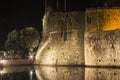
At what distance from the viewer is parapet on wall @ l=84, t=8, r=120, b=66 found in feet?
107

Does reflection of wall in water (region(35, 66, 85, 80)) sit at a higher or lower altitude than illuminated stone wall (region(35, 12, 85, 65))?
lower

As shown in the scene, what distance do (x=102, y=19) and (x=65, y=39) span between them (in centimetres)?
496

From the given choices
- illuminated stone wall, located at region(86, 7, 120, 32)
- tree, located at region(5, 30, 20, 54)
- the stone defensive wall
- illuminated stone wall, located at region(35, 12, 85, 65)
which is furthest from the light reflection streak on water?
tree, located at region(5, 30, 20, 54)

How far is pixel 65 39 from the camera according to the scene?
38.9 metres

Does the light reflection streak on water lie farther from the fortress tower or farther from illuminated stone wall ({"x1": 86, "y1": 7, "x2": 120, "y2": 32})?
illuminated stone wall ({"x1": 86, "y1": 7, "x2": 120, "y2": 32})

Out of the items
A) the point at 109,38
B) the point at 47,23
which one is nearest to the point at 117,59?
the point at 109,38

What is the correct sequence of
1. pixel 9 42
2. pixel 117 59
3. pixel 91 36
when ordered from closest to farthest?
pixel 117 59 → pixel 91 36 → pixel 9 42

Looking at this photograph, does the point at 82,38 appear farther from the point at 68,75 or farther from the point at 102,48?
the point at 68,75

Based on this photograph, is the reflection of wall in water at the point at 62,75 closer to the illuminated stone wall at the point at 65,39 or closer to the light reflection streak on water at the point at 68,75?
the light reflection streak on water at the point at 68,75

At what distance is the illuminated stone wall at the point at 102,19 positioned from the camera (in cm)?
3544

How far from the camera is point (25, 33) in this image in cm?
5269

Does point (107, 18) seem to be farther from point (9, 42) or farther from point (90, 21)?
point (9, 42)

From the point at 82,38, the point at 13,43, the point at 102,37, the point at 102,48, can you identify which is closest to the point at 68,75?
the point at 102,48

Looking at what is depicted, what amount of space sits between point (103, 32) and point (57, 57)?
706 cm
